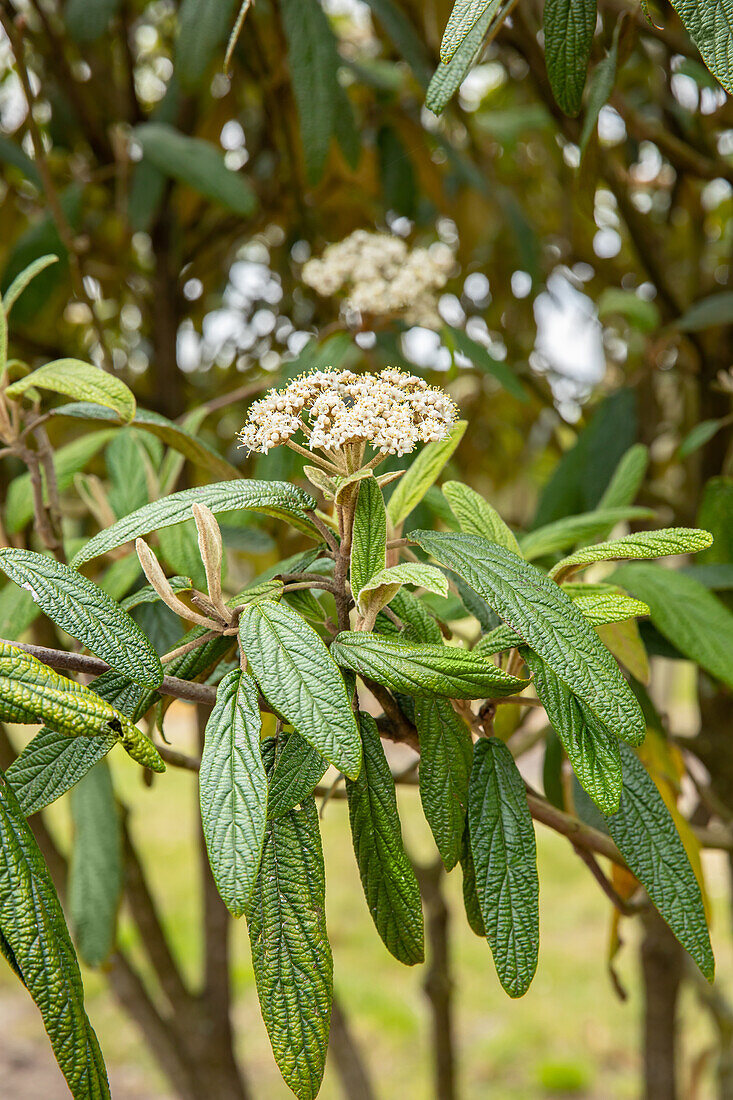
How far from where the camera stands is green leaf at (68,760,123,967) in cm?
78

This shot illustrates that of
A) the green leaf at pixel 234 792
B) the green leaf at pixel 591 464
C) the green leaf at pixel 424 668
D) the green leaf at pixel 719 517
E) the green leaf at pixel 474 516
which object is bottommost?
the green leaf at pixel 591 464

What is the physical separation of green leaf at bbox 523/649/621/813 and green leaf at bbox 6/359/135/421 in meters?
0.24

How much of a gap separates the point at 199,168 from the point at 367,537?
0.63 meters

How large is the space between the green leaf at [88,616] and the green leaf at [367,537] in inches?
3.6

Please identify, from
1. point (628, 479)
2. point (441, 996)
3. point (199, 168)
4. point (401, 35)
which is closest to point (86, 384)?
point (628, 479)

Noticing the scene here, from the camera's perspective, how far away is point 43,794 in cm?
40

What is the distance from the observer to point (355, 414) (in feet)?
1.32

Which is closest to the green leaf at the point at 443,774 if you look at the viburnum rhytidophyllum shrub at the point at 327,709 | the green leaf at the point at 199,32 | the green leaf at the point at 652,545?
the viburnum rhytidophyllum shrub at the point at 327,709

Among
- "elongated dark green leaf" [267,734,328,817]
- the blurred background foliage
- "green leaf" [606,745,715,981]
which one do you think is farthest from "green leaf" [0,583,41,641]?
"green leaf" [606,745,715,981]

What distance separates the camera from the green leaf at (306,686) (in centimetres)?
34

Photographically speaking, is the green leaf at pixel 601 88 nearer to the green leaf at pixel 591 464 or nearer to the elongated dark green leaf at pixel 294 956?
the green leaf at pixel 591 464

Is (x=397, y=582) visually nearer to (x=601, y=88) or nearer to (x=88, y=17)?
A: (x=601, y=88)

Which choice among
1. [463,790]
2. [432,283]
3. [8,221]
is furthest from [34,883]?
[8,221]

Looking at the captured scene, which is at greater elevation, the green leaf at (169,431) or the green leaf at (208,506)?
the green leaf at (208,506)
